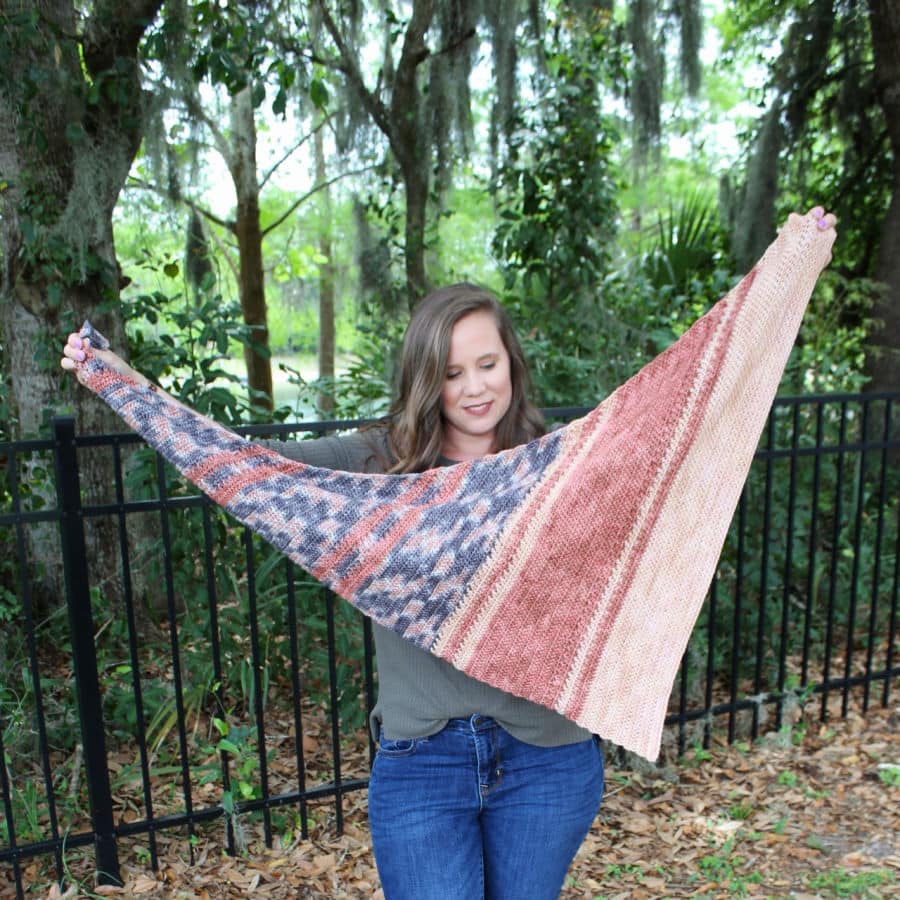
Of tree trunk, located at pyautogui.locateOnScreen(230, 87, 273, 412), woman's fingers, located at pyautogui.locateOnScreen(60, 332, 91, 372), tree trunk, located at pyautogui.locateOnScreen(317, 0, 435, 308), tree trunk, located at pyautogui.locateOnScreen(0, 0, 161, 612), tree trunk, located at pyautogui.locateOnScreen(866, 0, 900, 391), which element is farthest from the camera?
tree trunk, located at pyautogui.locateOnScreen(230, 87, 273, 412)

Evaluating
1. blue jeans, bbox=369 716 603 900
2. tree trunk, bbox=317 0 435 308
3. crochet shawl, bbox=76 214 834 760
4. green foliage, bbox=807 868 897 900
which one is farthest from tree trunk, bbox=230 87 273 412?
blue jeans, bbox=369 716 603 900

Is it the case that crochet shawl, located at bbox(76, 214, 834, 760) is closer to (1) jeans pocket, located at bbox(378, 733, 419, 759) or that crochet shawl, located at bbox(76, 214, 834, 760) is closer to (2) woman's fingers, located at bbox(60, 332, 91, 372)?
(2) woman's fingers, located at bbox(60, 332, 91, 372)

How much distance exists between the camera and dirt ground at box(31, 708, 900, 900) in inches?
106

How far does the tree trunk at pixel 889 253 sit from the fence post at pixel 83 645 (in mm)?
4181

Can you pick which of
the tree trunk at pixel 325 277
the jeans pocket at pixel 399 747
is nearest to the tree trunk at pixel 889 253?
the tree trunk at pixel 325 277

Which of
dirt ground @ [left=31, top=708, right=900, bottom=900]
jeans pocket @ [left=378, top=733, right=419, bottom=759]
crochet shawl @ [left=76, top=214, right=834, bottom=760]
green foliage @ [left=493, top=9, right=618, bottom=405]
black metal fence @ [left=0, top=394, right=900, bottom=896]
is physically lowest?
dirt ground @ [left=31, top=708, right=900, bottom=900]

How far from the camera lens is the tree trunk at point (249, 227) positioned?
260 inches

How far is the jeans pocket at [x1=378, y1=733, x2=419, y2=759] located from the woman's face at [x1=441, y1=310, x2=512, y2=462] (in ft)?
1.89

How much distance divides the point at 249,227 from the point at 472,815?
6692 mm

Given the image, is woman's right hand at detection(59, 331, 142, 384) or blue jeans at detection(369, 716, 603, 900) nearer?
blue jeans at detection(369, 716, 603, 900)

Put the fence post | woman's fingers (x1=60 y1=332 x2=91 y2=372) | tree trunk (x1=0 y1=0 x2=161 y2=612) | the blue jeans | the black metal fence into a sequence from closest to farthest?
the blue jeans, woman's fingers (x1=60 y1=332 x2=91 y2=372), the fence post, the black metal fence, tree trunk (x1=0 y1=0 x2=161 y2=612)

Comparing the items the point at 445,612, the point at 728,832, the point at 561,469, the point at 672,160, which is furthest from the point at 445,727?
the point at 672,160

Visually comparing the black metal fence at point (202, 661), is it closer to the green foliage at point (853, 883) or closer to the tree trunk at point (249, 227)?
the green foliage at point (853, 883)

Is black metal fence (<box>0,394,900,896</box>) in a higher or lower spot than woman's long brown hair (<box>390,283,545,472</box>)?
lower
